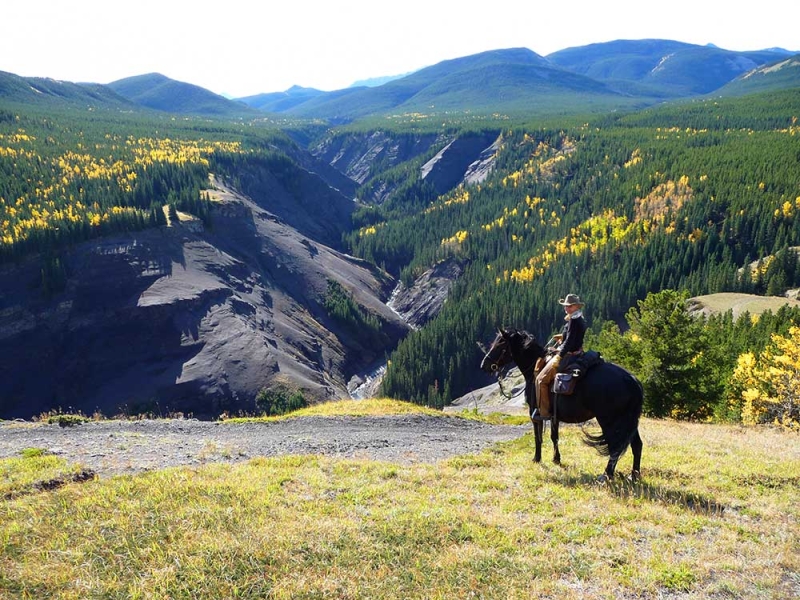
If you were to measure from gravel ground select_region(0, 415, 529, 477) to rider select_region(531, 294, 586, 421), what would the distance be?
15.4 ft

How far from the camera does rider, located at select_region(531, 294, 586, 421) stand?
14.3m

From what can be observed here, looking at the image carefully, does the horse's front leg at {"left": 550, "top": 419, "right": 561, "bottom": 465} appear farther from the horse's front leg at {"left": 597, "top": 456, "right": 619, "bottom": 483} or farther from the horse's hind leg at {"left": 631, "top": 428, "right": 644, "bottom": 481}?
the horse's hind leg at {"left": 631, "top": 428, "right": 644, "bottom": 481}

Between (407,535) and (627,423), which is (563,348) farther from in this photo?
(407,535)

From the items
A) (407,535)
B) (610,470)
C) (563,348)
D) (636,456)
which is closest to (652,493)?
(610,470)

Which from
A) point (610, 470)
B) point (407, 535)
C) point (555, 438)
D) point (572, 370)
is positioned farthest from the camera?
point (555, 438)

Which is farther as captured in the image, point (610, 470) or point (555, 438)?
point (555, 438)

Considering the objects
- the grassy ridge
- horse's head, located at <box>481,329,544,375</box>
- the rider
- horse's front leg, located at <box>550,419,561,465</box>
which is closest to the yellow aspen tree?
the grassy ridge

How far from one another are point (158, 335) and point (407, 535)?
80.4 m

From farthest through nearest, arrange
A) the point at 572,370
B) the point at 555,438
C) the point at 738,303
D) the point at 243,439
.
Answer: the point at 738,303 → the point at 243,439 → the point at 555,438 → the point at 572,370

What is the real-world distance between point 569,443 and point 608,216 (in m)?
140

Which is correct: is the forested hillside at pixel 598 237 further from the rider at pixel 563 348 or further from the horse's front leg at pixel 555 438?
the rider at pixel 563 348

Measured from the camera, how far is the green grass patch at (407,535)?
845cm

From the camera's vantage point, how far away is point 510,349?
16594 millimetres

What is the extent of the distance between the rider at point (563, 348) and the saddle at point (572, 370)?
8.3 inches
